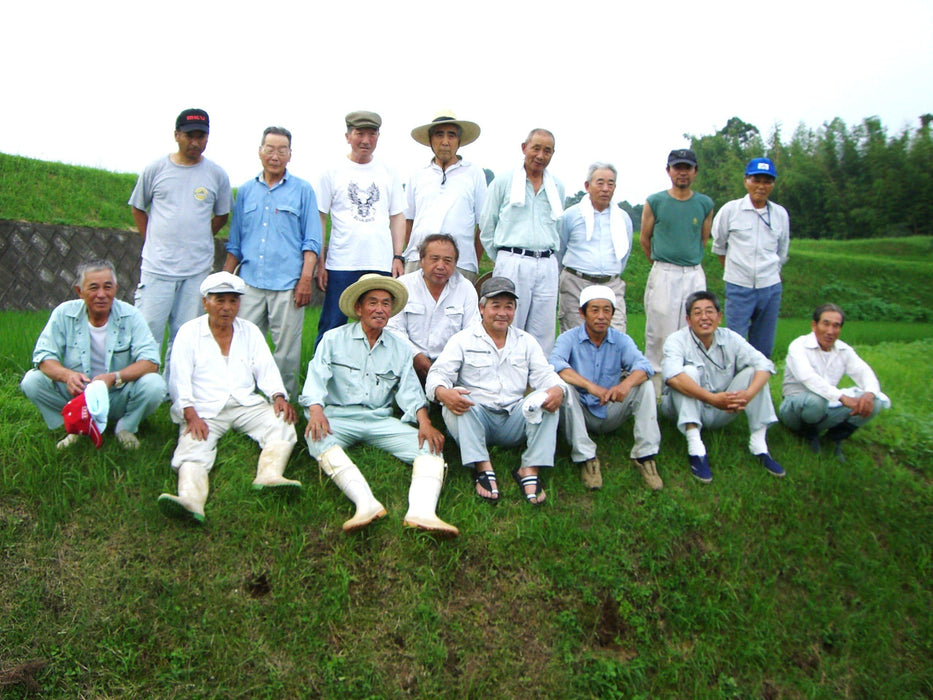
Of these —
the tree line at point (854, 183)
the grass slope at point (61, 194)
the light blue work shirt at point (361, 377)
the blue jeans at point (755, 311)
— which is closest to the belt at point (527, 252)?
the light blue work shirt at point (361, 377)

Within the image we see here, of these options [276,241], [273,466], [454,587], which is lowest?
A: [454,587]

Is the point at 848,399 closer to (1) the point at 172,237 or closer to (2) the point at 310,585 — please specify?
(2) the point at 310,585

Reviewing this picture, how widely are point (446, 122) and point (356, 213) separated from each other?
105 cm

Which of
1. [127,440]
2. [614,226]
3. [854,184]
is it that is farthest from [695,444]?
[854,184]

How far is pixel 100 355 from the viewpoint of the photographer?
4.75 meters

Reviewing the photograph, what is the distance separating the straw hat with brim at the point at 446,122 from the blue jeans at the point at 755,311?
282 cm

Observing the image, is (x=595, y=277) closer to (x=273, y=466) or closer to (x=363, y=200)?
(x=363, y=200)

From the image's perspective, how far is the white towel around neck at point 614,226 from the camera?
5.86 metres

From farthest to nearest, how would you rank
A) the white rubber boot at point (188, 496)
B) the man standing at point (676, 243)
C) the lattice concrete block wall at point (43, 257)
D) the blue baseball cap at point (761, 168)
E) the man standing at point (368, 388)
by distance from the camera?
the lattice concrete block wall at point (43, 257)
the blue baseball cap at point (761, 168)
the man standing at point (676, 243)
the man standing at point (368, 388)
the white rubber boot at point (188, 496)

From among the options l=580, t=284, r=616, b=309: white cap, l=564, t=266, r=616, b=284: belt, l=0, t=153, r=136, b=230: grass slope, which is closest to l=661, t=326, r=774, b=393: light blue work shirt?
l=580, t=284, r=616, b=309: white cap

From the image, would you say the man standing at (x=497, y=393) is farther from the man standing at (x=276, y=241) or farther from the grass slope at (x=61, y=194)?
the grass slope at (x=61, y=194)

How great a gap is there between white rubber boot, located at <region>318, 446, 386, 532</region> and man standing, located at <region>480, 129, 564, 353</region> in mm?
1985

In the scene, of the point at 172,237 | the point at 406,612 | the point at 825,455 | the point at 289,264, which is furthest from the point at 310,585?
the point at 825,455

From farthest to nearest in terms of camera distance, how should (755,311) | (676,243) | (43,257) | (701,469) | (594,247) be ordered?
(43,257), (755,311), (676,243), (594,247), (701,469)
